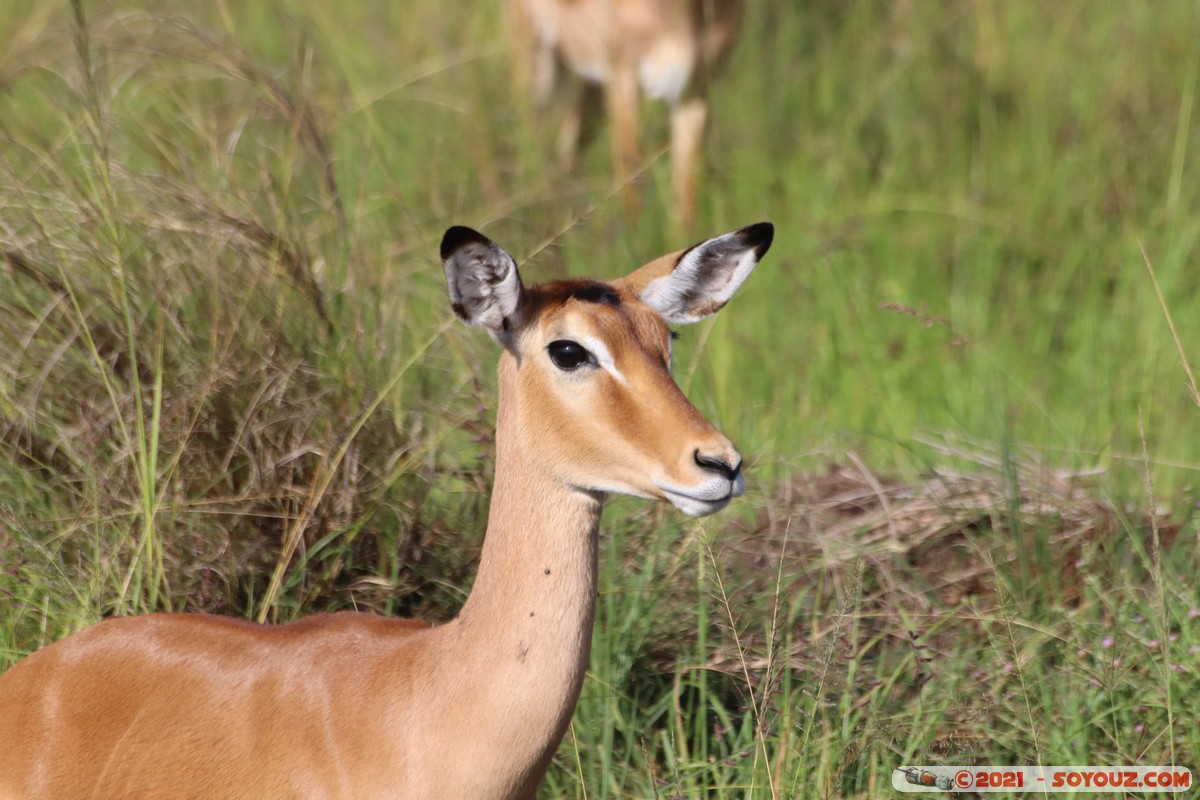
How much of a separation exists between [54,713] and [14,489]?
3.04ft

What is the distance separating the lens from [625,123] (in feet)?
23.9

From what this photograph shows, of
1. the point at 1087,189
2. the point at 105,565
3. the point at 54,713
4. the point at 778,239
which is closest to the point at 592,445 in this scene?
A: the point at 54,713

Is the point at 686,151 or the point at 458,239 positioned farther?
the point at 686,151

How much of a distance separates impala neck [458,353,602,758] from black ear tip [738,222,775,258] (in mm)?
616

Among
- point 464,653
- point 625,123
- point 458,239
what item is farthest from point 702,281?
point 625,123

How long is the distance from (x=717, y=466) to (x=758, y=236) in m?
0.67

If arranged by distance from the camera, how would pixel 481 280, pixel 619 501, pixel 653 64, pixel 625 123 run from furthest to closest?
pixel 653 64, pixel 625 123, pixel 619 501, pixel 481 280

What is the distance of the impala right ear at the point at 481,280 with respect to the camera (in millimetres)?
2672

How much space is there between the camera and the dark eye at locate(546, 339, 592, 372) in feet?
8.94

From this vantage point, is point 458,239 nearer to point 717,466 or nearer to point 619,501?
point 717,466

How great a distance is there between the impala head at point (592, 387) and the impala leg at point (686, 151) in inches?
146

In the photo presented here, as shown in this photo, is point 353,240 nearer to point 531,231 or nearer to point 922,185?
point 531,231

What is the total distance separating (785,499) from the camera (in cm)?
449

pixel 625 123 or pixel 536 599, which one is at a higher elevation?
pixel 625 123
